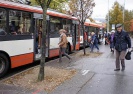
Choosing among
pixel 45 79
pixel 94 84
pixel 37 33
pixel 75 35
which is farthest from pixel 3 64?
pixel 75 35

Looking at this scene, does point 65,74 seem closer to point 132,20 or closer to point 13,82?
point 13,82

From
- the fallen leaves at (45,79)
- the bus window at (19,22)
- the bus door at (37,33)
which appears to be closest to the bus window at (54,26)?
the bus door at (37,33)

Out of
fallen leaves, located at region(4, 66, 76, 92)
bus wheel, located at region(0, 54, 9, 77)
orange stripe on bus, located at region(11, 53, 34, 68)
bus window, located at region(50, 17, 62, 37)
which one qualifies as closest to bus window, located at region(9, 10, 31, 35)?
orange stripe on bus, located at region(11, 53, 34, 68)

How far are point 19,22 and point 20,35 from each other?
55cm

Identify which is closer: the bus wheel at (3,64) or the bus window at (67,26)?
the bus wheel at (3,64)

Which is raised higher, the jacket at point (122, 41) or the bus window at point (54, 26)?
the bus window at point (54, 26)

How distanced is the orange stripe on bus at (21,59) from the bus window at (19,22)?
0.98m

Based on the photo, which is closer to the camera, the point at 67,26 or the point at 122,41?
the point at 122,41

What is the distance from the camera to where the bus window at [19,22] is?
10188mm

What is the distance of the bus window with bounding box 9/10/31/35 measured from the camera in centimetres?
1019

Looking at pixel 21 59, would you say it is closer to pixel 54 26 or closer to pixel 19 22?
pixel 19 22

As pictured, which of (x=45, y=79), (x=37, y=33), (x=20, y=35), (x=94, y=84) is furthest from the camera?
(x=37, y=33)

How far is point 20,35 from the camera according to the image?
10.7m

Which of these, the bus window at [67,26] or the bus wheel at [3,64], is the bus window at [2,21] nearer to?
the bus wheel at [3,64]
